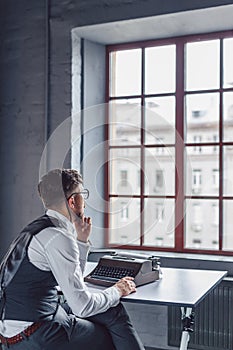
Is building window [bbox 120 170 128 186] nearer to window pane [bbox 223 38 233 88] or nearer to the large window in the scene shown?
the large window

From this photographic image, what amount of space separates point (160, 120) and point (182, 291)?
5.57ft

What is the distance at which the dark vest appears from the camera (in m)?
2.22

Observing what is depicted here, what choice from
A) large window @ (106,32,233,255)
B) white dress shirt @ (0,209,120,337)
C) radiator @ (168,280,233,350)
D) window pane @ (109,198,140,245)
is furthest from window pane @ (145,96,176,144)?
white dress shirt @ (0,209,120,337)

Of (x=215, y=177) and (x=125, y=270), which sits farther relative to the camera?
(x=215, y=177)

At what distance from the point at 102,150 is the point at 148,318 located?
4.30 feet

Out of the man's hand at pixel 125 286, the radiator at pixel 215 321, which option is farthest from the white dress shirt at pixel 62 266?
the radiator at pixel 215 321

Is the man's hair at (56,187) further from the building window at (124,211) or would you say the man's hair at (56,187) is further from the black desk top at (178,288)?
the building window at (124,211)

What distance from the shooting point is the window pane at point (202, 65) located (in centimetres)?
377

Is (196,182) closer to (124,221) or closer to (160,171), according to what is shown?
(160,171)

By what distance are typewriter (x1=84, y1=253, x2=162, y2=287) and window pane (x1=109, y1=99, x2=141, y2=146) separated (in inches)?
54.1

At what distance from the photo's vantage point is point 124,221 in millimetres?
3986

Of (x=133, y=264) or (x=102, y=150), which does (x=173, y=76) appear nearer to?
(x=102, y=150)

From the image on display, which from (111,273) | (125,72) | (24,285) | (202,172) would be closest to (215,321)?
(111,273)

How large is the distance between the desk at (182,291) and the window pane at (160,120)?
3.82 ft
